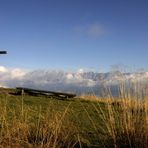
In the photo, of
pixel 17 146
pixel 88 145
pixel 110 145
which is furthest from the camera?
pixel 88 145

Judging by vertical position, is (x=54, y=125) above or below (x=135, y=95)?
below

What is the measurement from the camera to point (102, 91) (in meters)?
5.90

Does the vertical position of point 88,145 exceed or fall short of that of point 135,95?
it falls short

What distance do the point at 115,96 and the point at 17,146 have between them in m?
1.70

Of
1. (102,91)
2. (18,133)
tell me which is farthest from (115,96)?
(18,133)

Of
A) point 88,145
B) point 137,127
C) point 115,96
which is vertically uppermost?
point 115,96

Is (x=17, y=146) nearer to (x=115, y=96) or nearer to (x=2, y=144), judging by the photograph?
(x=2, y=144)

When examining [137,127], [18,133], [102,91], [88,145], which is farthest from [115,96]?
[18,133]

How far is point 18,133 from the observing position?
18.2 feet

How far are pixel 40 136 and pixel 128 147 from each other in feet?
4.70

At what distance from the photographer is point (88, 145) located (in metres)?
6.34

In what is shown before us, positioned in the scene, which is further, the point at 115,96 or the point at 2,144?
the point at 115,96

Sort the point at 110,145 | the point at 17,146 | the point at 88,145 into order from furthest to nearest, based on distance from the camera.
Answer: the point at 88,145
the point at 110,145
the point at 17,146

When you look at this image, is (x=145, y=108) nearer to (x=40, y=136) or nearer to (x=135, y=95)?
(x=135, y=95)
